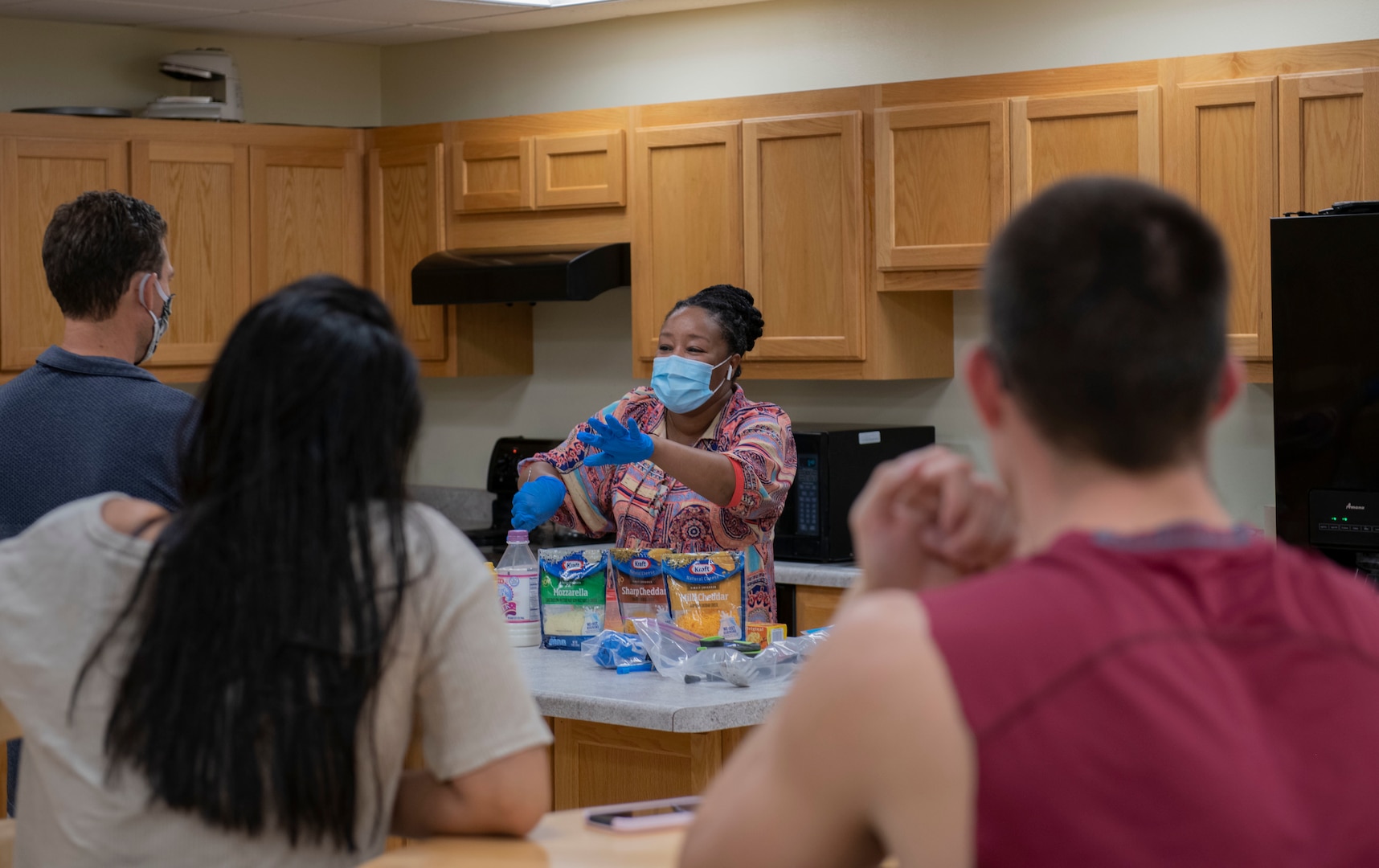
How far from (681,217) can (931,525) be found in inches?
131

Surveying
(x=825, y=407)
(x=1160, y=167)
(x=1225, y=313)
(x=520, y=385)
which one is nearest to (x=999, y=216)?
(x=1160, y=167)

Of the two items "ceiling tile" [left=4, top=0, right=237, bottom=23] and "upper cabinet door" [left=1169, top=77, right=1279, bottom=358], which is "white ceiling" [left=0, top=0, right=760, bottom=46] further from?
"upper cabinet door" [left=1169, top=77, right=1279, bottom=358]

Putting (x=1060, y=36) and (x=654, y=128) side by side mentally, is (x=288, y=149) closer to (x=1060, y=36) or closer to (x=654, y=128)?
(x=654, y=128)

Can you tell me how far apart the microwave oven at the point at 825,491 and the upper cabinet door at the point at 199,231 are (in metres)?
1.79

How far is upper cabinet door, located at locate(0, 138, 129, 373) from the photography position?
422 cm

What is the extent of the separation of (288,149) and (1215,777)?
4.29 meters

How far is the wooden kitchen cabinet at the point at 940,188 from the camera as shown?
3762 mm

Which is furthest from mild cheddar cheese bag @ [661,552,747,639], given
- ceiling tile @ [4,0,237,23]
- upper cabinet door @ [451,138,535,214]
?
ceiling tile @ [4,0,237,23]

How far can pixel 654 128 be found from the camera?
171 inches

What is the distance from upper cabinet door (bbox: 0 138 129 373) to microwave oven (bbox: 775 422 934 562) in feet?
6.99

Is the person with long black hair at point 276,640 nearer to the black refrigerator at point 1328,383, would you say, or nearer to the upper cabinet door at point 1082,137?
the black refrigerator at point 1328,383

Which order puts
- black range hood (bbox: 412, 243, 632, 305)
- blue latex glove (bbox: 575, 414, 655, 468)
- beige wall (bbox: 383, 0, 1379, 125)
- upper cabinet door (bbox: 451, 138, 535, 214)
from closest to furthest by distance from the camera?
blue latex glove (bbox: 575, 414, 655, 468)
beige wall (bbox: 383, 0, 1379, 125)
black range hood (bbox: 412, 243, 632, 305)
upper cabinet door (bbox: 451, 138, 535, 214)

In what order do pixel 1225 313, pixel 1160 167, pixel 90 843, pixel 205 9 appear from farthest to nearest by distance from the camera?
pixel 205 9 → pixel 1160 167 → pixel 90 843 → pixel 1225 313

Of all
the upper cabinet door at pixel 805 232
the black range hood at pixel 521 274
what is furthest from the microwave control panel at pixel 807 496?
the black range hood at pixel 521 274
